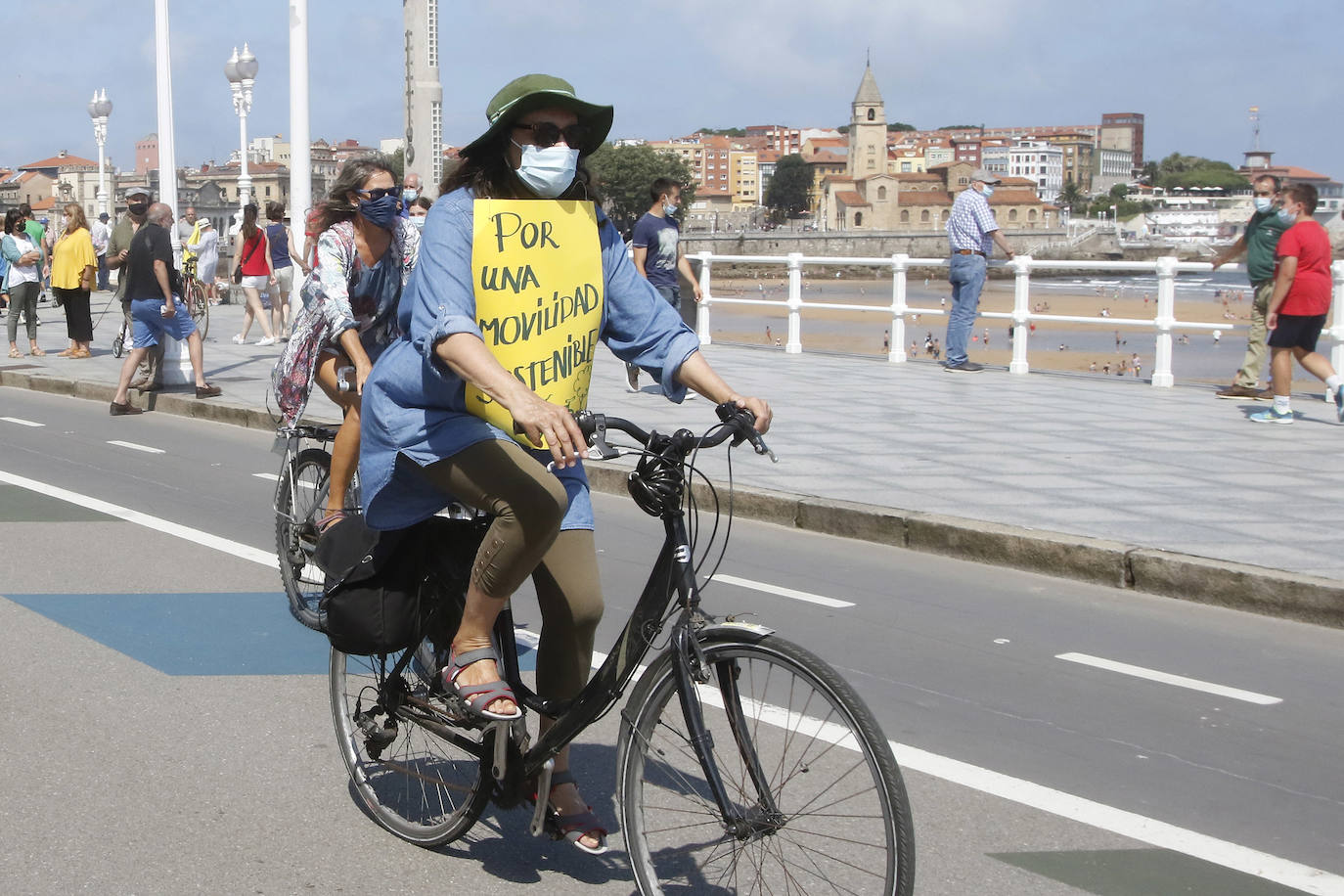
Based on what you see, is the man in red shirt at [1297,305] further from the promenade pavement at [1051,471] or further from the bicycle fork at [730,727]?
the bicycle fork at [730,727]

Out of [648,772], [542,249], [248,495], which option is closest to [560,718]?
[648,772]

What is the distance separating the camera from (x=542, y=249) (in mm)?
3420

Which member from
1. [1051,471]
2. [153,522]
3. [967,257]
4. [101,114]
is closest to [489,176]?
[153,522]

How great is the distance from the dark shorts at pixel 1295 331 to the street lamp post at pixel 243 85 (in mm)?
24775

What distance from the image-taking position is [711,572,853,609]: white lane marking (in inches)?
255

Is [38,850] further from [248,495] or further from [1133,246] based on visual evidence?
[1133,246]

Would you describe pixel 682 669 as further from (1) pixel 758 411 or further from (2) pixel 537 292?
(2) pixel 537 292

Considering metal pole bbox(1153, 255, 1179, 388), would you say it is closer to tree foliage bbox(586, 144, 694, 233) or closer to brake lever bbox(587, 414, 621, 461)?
brake lever bbox(587, 414, 621, 461)

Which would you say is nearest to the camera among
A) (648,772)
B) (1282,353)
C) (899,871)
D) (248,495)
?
(899,871)

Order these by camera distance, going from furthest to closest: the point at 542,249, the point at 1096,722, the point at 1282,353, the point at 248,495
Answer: the point at 1282,353
the point at 248,495
the point at 1096,722
the point at 542,249

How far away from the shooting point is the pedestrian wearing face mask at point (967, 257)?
592 inches

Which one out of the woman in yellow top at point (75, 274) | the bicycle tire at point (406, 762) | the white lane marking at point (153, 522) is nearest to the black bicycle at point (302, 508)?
the white lane marking at point (153, 522)

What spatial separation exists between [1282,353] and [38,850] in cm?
963

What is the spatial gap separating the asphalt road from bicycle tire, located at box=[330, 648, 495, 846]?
0.26 feet
